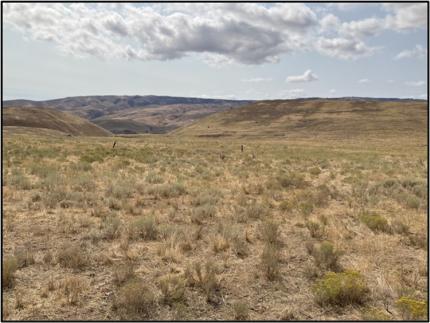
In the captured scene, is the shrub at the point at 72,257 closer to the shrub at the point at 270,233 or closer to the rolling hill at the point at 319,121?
the shrub at the point at 270,233

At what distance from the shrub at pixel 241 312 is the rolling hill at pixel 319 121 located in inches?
2845

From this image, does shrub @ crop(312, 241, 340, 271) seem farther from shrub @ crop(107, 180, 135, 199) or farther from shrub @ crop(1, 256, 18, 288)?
shrub @ crop(107, 180, 135, 199)

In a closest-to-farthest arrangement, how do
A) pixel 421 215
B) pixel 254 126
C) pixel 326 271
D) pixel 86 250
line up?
pixel 326 271 < pixel 86 250 < pixel 421 215 < pixel 254 126

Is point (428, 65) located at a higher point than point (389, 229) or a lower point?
higher

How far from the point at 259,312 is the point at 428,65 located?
607 centimetres

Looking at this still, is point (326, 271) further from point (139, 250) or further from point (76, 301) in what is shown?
point (76, 301)

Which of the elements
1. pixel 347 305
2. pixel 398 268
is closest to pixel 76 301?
pixel 347 305

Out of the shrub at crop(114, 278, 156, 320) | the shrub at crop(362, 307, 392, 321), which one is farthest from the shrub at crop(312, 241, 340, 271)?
the shrub at crop(114, 278, 156, 320)

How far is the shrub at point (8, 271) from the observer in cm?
684

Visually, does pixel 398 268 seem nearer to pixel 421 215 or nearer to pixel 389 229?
pixel 389 229

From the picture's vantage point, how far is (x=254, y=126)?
10488 centimetres

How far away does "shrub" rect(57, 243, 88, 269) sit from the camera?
7.81 m

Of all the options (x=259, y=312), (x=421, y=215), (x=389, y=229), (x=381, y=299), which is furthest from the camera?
(x=421, y=215)

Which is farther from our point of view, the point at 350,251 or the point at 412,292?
the point at 350,251
